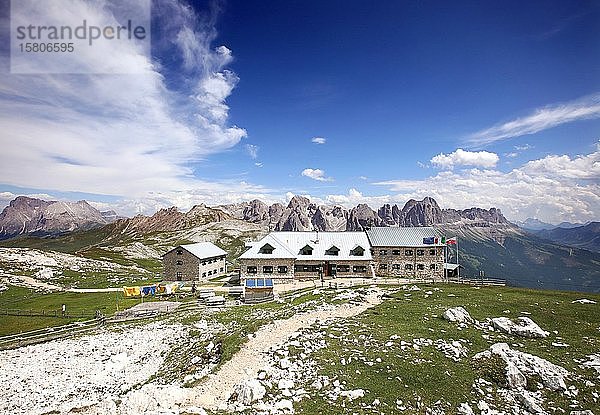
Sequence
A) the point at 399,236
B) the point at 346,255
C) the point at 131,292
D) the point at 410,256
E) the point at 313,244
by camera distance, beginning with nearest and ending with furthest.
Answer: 1. the point at 131,292
2. the point at 346,255
3. the point at 410,256
4. the point at 313,244
5. the point at 399,236

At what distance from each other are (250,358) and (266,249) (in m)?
46.1

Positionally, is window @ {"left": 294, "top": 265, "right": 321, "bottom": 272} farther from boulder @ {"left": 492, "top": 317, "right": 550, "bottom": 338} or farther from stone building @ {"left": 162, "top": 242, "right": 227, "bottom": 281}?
boulder @ {"left": 492, "top": 317, "right": 550, "bottom": 338}

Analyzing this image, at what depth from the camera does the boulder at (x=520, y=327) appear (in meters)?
33.1

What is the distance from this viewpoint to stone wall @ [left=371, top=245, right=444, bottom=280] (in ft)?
255

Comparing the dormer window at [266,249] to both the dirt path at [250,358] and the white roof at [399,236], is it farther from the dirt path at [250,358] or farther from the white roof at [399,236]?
the dirt path at [250,358]

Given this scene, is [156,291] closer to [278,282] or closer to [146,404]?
[278,282]

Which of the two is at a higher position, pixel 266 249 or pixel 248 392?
pixel 266 249

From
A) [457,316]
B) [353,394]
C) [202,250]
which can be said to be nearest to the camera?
[353,394]

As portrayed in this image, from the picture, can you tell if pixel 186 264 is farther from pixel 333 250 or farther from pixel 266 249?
pixel 333 250

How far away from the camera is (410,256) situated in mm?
78312

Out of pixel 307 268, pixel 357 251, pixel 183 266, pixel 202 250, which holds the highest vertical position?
pixel 202 250

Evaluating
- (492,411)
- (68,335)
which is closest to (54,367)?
(68,335)

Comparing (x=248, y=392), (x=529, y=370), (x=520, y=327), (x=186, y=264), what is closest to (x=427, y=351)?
(x=529, y=370)

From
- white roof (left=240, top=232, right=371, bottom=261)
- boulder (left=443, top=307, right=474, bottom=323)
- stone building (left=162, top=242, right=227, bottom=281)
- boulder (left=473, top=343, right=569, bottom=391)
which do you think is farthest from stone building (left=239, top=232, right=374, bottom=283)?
boulder (left=473, top=343, right=569, bottom=391)
